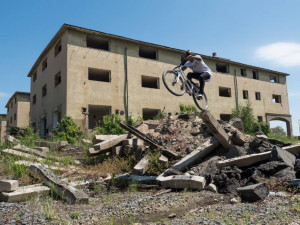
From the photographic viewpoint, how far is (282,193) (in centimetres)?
497

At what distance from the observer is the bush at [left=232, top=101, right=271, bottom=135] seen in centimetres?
2188

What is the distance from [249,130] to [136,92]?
9.81 metres

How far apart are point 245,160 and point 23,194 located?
4808 millimetres

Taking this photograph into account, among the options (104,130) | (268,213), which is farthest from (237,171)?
(104,130)

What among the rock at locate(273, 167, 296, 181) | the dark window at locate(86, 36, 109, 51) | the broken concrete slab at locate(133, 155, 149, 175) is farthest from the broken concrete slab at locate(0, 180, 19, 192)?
the dark window at locate(86, 36, 109, 51)

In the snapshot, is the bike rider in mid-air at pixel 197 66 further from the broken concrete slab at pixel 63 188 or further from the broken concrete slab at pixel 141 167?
the broken concrete slab at pixel 63 188

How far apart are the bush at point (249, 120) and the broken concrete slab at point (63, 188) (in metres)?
18.8

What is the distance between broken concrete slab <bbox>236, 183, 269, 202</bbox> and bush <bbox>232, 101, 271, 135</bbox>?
1777cm

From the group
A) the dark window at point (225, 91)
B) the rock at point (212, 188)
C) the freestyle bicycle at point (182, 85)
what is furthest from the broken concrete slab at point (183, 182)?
the dark window at point (225, 91)

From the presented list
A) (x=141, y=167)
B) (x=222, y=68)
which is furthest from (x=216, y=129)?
(x=222, y=68)

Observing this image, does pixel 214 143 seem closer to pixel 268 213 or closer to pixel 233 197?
pixel 233 197

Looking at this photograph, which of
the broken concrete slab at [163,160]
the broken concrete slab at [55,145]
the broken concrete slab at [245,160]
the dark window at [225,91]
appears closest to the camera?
the broken concrete slab at [245,160]

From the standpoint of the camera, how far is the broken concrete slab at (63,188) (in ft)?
15.2

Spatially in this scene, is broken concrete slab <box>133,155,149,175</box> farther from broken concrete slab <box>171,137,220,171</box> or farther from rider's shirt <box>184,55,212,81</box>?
rider's shirt <box>184,55,212,81</box>
